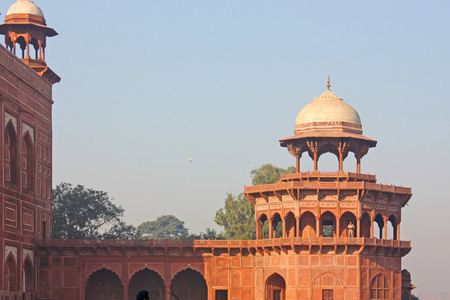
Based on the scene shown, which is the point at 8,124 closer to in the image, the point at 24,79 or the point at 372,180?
the point at 24,79

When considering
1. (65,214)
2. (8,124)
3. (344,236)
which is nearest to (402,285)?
(344,236)

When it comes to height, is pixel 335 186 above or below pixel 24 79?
below

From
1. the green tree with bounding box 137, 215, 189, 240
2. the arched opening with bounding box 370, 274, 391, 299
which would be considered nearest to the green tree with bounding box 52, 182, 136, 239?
the arched opening with bounding box 370, 274, 391, 299

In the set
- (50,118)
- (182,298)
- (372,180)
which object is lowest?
(182,298)

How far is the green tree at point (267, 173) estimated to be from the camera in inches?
3228

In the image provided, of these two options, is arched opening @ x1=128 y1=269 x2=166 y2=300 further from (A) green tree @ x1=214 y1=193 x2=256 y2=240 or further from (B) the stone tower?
(A) green tree @ x1=214 y1=193 x2=256 y2=240

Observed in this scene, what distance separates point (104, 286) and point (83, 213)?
1950 cm

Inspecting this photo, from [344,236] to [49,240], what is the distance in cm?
1786

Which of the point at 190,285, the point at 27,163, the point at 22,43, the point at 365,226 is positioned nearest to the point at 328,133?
the point at 365,226

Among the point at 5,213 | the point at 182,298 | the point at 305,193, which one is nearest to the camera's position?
the point at 5,213

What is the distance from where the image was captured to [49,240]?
184 feet

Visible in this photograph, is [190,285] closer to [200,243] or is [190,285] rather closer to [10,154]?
[200,243]

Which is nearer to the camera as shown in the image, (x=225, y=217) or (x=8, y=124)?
(x=8, y=124)

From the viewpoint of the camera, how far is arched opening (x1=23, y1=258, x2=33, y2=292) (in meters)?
54.2
